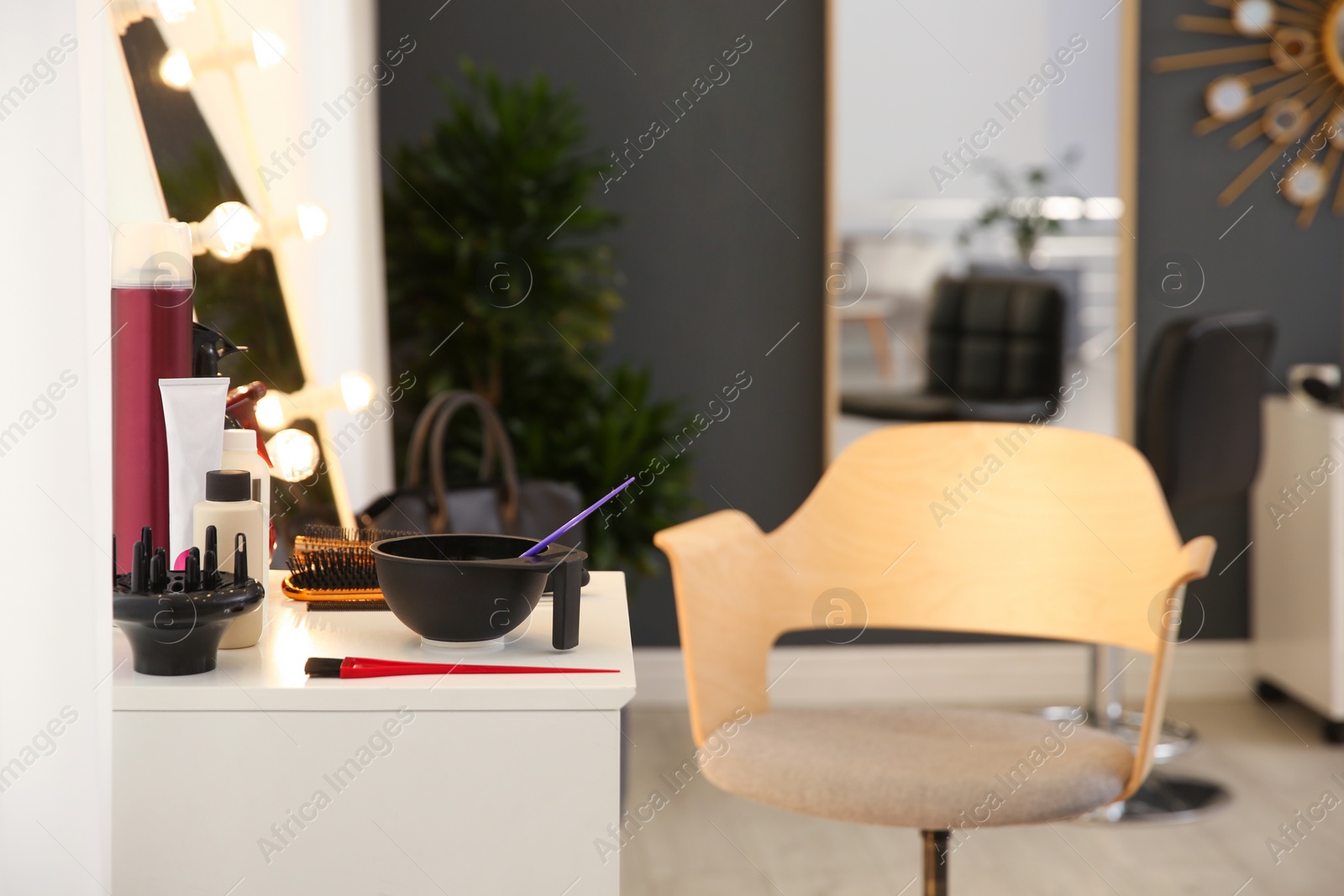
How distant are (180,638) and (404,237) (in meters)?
2.06

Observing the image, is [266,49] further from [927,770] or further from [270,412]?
[927,770]

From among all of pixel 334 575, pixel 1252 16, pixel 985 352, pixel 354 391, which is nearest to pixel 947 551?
pixel 354 391

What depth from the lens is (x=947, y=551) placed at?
1880 mm

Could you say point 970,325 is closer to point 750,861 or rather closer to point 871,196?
point 871,196

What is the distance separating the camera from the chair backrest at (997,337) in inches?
129

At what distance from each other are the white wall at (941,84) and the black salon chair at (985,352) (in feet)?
0.92

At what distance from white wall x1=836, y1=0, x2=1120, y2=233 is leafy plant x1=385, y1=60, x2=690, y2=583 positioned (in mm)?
777

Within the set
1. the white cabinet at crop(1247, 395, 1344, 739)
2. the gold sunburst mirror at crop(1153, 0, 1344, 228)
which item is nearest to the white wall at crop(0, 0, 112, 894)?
the white cabinet at crop(1247, 395, 1344, 739)

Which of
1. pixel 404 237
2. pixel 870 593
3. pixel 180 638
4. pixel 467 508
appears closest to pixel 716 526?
pixel 870 593

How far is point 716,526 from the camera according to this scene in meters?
1.76

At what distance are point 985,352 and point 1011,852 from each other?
4.38ft

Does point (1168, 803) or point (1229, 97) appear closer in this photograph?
point (1168, 803)

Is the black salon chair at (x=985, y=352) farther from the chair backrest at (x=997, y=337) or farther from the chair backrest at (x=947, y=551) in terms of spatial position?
the chair backrest at (x=947, y=551)

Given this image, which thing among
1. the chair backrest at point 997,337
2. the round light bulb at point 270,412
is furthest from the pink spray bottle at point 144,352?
the chair backrest at point 997,337
